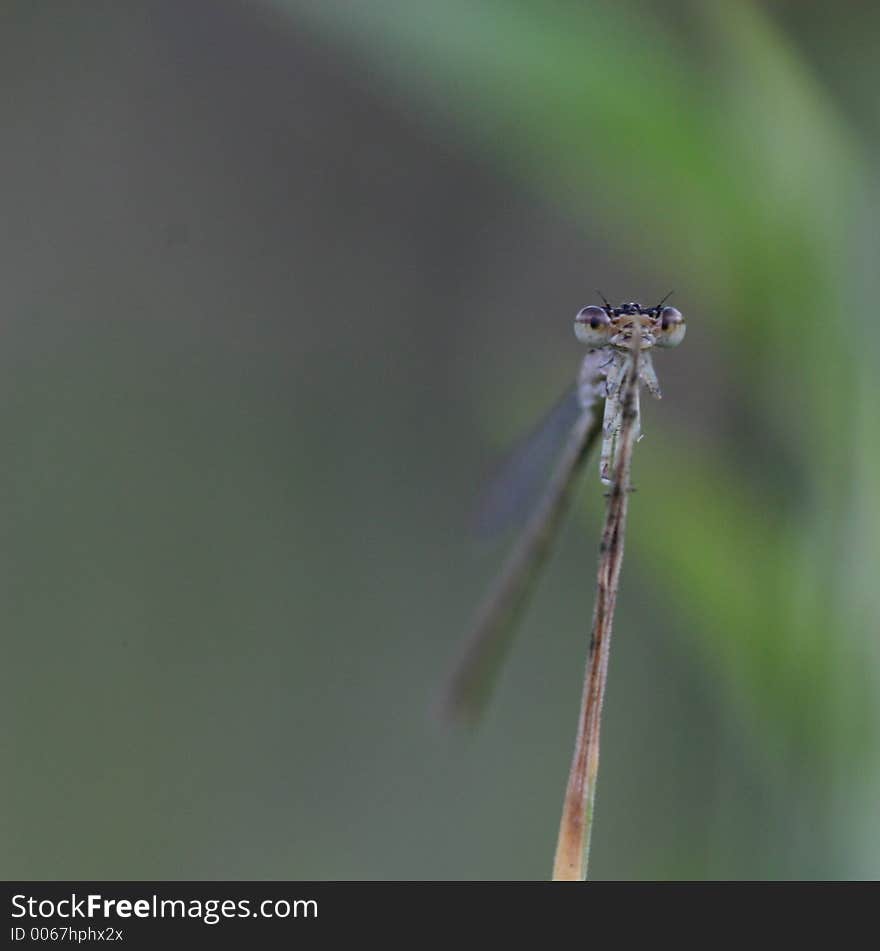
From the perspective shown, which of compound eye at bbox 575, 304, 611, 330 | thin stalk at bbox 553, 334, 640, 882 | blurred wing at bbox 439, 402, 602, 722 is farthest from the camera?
compound eye at bbox 575, 304, 611, 330

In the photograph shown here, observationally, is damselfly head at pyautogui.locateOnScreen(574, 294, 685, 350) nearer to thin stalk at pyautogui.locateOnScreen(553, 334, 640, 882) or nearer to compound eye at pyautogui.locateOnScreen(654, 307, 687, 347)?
compound eye at pyautogui.locateOnScreen(654, 307, 687, 347)

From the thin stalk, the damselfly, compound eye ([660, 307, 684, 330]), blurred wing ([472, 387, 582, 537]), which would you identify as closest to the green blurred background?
blurred wing ([472, 387, 582, 537])

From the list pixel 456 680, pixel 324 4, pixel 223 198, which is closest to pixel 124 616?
pixel 223 198

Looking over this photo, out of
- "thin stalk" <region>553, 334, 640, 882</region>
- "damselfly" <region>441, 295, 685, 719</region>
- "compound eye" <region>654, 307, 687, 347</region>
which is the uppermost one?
"compound eye" <region>654, 307, 687, 347</region>

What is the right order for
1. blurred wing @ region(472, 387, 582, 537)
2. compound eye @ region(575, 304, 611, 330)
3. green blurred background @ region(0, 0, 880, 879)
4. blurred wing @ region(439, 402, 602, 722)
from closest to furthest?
blurred wing @ region(439, 402, 602, 722)
compound eye @ region(575, 304, 611, 330)
blurred wing @ region(472, 387, 582, 537)
green blurred background @ region(0, 0, 880, 879)

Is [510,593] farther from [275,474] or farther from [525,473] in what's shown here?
[275,474]

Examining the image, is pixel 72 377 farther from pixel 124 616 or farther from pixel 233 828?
pixel 233 828
